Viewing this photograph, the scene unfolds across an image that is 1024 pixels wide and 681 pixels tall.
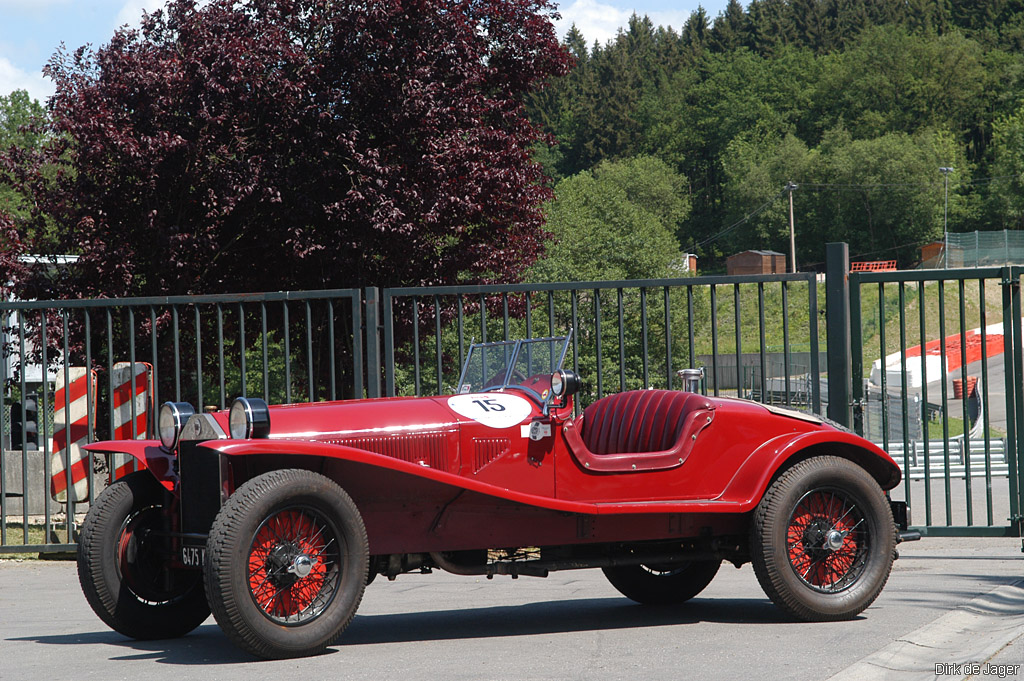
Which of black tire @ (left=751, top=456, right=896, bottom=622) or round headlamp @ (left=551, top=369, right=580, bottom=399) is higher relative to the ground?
round headlamp @ (left=551, top=369, right=580, bottom=399)

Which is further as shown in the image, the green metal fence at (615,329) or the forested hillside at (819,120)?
the forested hillside at (819,120)

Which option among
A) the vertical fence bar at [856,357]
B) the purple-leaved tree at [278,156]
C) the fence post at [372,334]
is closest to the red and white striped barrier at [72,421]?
the purple-leaved tree at [278,156]

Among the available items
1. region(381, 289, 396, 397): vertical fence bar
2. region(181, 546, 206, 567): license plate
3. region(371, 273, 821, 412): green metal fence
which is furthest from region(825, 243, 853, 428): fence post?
region(181, 546, 206, 567): license plate

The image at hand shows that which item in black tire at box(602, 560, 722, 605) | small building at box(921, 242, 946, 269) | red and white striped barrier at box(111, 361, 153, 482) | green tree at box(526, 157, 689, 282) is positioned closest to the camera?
black tire at box(602, 560, 722, 605)

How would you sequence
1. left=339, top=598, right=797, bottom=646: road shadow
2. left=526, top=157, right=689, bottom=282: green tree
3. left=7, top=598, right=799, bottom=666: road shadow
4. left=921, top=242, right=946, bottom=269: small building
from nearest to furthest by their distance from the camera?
left=7, top=598, right=799, bottom=666: road shadow, left=339, top=598, right=797, bottom=646: road shadow, left=526, top=157, right=689, bottom=282: green tree, left=921, top=242, right=946, bottom=269: small building

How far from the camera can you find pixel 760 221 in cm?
9988

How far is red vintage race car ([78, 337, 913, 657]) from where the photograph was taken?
4734 millimetres

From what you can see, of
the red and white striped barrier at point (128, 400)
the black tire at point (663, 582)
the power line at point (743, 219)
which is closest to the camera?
the black tire at point (663, 582)

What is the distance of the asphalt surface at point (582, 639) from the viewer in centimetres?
448

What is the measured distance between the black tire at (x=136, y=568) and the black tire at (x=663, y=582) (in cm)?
237

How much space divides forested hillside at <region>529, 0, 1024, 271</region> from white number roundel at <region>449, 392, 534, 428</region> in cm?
9266

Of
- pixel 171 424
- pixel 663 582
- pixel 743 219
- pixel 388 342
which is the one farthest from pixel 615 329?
pixel 743 219

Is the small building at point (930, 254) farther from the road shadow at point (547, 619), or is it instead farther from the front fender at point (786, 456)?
the road shadow at point (547, 619)

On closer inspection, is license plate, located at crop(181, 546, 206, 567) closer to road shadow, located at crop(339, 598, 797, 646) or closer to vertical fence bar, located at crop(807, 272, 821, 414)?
road shadow, located at crop(339, 598, 797, 646)
